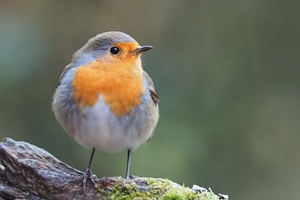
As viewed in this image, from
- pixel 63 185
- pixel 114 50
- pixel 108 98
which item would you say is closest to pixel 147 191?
pixel 63 185

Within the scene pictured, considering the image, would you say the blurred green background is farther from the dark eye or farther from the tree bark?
the tree bark

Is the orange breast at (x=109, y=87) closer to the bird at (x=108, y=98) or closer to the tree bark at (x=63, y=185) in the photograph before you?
the bird at (x=108, y=98)

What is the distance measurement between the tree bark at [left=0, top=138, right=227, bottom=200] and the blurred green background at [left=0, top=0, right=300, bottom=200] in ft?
7.13

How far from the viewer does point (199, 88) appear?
7812mm

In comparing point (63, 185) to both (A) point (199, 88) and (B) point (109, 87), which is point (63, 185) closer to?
(B) point (109, 87)

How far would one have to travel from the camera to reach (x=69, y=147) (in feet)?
24.4

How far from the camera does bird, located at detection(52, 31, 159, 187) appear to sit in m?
5.14

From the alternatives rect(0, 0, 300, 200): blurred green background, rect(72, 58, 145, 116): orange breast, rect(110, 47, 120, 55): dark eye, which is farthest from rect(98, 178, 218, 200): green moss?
rect(0, 0, 300, 200): blurred green background

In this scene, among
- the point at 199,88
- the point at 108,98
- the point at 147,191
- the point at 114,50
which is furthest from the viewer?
the point at 199,88

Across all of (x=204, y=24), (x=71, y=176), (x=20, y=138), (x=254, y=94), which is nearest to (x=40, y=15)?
(x=20, y=138)

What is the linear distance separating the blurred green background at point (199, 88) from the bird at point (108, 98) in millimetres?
1757

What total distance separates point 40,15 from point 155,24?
1.29 metres

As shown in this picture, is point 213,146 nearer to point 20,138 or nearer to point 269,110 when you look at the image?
point 269,110

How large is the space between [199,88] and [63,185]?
3175 mm
